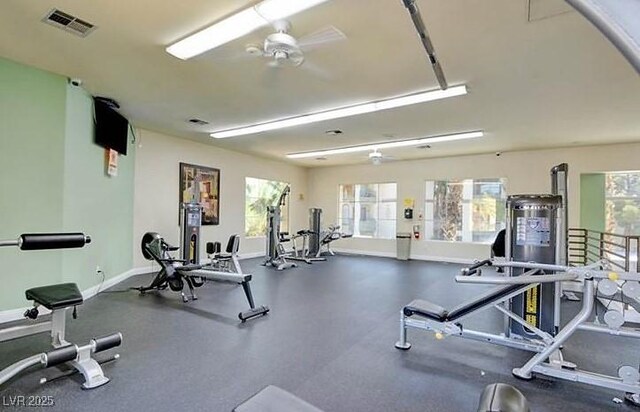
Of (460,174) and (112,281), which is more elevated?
(460,174)

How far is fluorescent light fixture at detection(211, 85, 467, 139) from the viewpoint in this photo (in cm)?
421

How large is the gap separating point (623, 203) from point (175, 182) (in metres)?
9.27

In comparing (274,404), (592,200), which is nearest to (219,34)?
(274,404)

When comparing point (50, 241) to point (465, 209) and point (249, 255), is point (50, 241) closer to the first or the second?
point (249, 255)

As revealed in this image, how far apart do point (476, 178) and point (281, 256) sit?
16.8 feet

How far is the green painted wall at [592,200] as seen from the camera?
24.5 ft

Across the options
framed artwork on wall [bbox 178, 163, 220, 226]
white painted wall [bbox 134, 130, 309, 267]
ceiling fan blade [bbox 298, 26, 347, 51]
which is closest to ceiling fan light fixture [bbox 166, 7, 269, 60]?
ceiling fan blade [bbox 298, 26, 347, 51]

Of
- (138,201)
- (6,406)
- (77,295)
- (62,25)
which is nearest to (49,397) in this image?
(6,406)

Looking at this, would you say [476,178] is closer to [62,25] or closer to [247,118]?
[247,118]

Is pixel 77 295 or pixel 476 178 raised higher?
pixel 476 178

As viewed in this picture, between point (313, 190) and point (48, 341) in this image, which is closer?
point (48, 341)

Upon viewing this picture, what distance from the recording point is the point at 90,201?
4.67 m

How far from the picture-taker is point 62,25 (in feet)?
9.33

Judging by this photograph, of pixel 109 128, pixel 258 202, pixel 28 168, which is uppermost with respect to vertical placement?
pixel 109 128
